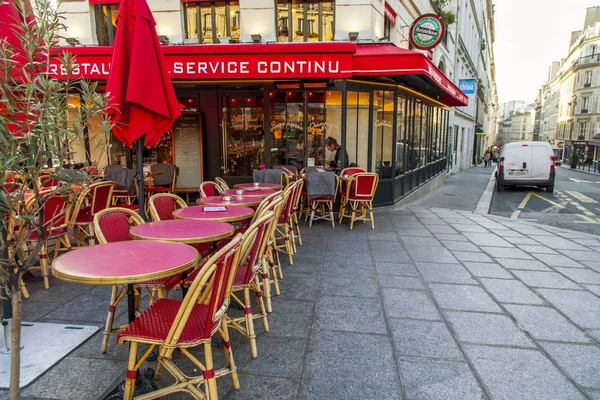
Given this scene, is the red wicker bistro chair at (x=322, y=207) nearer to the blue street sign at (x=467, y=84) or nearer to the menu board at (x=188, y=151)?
the menu board at (x=188, y=151)

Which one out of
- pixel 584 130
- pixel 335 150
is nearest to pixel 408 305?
pixel 335 150

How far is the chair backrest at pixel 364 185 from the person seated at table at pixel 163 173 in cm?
411

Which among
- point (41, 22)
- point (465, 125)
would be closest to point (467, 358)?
point (41, 22)

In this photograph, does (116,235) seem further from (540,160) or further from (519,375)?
(540,160)

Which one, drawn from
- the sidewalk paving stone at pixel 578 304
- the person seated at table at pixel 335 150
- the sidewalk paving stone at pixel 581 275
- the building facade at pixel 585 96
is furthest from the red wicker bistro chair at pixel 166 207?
the building facade at pixel 585 96

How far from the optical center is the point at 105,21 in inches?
353

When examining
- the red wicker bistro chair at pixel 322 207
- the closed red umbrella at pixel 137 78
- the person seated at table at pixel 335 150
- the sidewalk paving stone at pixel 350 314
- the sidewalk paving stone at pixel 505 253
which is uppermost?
the closed red umbrella at pixel 137 78

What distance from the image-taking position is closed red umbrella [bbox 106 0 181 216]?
3496mm

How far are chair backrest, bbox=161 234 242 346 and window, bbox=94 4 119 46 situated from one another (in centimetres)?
892

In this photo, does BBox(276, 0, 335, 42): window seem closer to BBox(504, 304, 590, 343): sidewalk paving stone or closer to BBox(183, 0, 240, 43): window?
BBox(183, 0, 240, 43): window

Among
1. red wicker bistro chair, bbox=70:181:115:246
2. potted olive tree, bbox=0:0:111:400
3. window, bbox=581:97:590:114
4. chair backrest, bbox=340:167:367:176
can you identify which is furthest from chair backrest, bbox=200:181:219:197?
window, bbox=581:97:590:114

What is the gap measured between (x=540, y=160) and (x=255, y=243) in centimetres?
1383

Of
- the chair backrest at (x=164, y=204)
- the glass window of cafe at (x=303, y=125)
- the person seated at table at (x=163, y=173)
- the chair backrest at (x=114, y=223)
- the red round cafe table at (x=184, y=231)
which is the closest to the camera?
the red round cafe table at (x=184, y=231)

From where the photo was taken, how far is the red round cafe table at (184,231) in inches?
111
